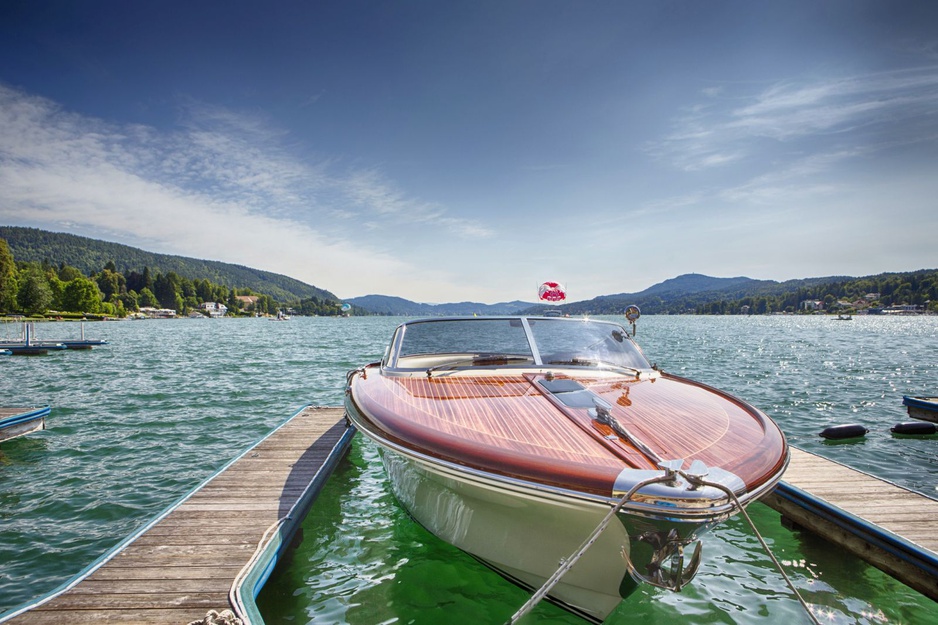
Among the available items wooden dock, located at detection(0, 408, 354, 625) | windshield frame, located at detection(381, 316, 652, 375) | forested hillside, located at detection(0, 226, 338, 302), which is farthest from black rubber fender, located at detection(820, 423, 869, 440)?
forested hillside, located at detection(0, 226, 338, 302)

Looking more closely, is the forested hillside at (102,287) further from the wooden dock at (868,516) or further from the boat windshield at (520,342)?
the wooden dock at (868,516)

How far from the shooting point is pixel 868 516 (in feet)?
13.5

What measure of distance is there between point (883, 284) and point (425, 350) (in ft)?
540

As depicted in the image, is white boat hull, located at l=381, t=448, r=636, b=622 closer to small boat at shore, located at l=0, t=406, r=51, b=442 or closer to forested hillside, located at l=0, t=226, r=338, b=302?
small boat at shore, located at l=0, t=406, r=51, b=442

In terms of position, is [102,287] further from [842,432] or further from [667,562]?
[667,562]

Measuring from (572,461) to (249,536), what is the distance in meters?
Answer: 2.89

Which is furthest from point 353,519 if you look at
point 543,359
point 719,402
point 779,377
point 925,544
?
point 779,377

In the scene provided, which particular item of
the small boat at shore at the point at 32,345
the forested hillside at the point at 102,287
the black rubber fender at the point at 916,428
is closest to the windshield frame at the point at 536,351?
the black rubber fender at the point at 916,428

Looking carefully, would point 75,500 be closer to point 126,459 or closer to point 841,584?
point 126,459

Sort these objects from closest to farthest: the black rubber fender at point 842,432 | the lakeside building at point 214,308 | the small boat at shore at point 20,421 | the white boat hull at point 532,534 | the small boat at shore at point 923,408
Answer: the white boat hull at point 532,534 < the small boat at shore at point 20,421 < the black rubber fender at point 842,432 < the small boat at shore at point 923,408 < the lakeside building at point 214,308

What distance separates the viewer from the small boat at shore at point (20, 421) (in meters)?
7.55

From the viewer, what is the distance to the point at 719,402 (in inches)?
160

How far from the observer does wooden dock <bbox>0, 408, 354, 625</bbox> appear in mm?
2818

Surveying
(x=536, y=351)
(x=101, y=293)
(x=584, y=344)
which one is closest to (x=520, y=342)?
(x=536, y=351)
